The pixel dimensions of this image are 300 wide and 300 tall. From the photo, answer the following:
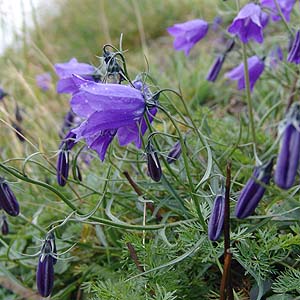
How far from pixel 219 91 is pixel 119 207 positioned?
1618 millimetres

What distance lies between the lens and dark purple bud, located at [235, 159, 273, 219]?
1044 mm

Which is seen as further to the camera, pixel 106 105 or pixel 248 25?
pixel 248 25

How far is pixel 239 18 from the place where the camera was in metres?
1.81

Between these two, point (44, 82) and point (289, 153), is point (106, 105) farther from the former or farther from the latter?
point (44, 82)

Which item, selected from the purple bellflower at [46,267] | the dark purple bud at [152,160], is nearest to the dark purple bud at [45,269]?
the purple bellflower at [46,267]

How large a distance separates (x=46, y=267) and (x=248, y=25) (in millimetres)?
1040

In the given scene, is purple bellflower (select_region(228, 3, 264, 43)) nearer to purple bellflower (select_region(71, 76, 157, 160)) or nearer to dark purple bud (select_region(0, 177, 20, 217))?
purple bellflower (select_region(71, 76, 157, 160))

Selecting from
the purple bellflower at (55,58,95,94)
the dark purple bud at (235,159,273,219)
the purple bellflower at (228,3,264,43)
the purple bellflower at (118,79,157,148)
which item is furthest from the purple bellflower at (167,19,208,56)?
the dark purple bud at (235,159,273,219)

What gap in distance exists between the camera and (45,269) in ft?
4.59

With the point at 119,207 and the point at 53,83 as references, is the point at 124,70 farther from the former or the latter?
the point at 53,83

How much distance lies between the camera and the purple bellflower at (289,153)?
0.96m

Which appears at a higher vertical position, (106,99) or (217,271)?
(106,99)

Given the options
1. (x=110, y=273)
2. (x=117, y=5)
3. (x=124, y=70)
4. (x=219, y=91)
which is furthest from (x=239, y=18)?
(x=117, y=5)

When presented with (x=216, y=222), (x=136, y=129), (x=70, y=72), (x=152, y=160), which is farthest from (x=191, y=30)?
→ (x=216, y=222)
